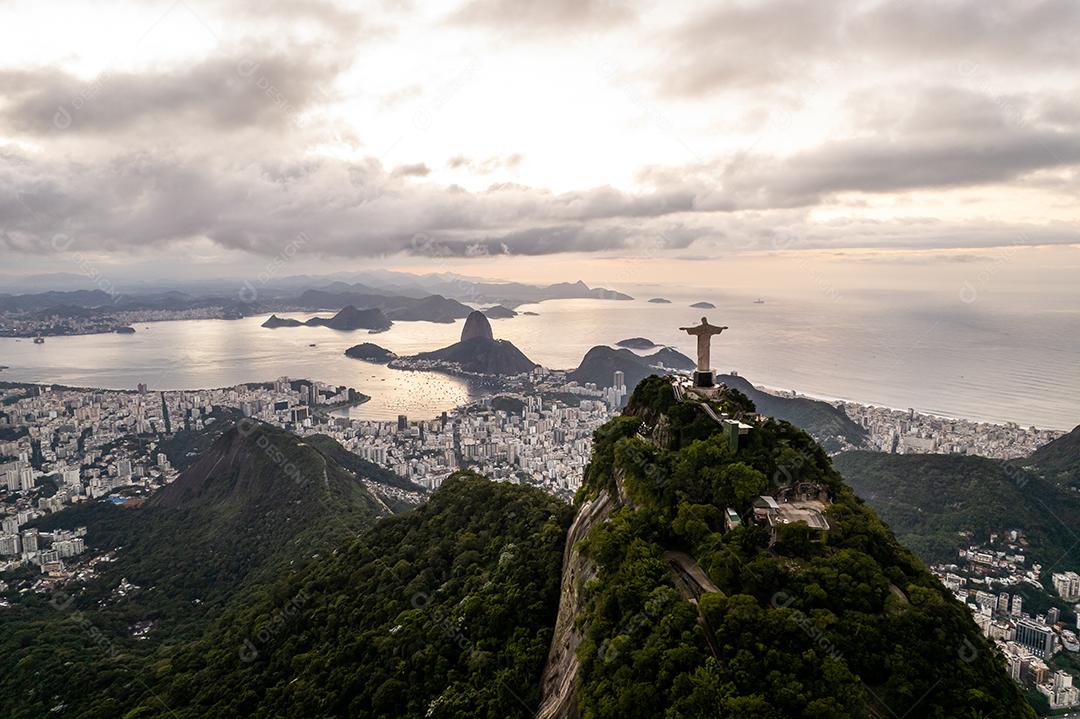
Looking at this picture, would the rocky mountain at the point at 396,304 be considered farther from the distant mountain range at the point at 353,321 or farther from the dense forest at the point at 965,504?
the dense forest at the point at 965,504

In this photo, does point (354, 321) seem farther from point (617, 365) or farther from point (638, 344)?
point (617, 365)

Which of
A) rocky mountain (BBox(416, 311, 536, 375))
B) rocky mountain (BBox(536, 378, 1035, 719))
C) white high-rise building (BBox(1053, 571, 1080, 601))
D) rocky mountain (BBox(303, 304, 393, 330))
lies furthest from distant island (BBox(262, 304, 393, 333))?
rocky mountain (BBox(536, 378, 1035, 719))

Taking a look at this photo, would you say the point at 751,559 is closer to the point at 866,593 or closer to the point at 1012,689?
the point at 866,593

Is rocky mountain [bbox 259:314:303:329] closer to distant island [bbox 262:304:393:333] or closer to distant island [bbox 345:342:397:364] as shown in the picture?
distant island [bbox 262:304:393:333]

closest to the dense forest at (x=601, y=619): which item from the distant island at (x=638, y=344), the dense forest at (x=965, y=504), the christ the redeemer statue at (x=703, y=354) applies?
the christ the redeemer statue at (x=703, y=354)

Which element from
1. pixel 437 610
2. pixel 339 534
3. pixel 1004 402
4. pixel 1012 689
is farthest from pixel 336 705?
pixel 1004 402
